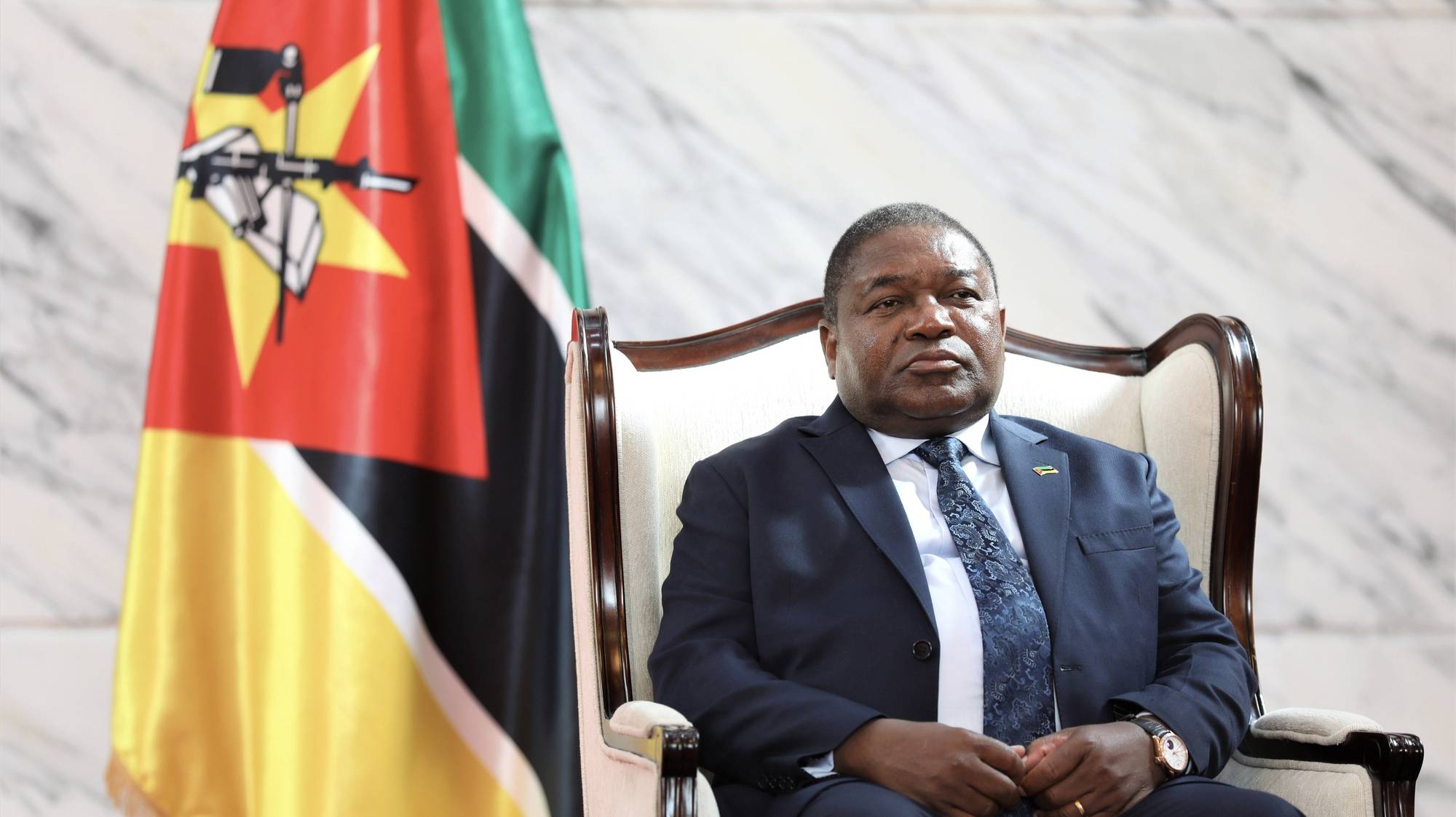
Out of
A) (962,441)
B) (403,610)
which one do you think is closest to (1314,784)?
(962,441)

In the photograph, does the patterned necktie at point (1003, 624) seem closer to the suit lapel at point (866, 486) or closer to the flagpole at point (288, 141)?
the suit lapel at point (866, 486)

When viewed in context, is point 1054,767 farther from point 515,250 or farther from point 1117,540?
point 515,250

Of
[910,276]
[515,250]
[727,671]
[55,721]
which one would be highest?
[515,250]

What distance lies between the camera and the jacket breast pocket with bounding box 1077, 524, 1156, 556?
6.09 ft

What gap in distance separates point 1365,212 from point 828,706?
188cm

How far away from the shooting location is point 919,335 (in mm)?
1907

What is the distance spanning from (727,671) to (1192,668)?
662mm

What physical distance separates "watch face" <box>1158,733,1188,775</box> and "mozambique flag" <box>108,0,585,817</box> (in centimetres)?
118

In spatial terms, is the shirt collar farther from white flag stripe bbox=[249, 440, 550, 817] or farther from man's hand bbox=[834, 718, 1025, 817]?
white flag stripe bbox=[249, 440, 550, 817]

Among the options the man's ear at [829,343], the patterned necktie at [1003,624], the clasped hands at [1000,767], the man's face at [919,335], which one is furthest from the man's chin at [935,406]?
the clasped hands at [1000,767]

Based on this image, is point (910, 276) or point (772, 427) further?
point (772, 427)

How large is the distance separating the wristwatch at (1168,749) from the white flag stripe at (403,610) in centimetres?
124

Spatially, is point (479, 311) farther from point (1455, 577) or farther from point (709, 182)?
point (1455, 577)

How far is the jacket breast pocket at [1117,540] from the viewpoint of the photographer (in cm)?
186
